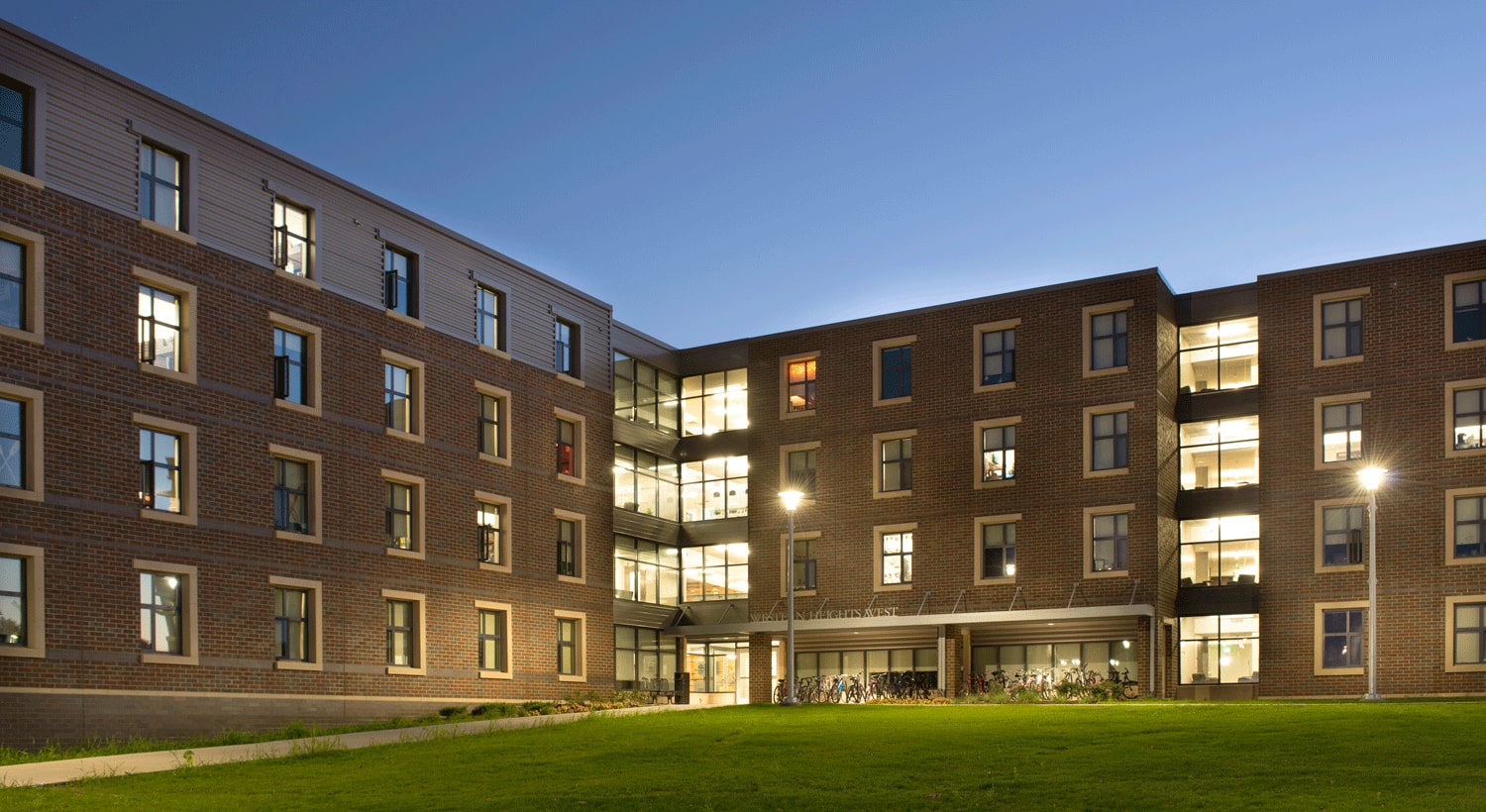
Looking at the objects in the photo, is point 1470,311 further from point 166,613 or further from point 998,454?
point 166,613

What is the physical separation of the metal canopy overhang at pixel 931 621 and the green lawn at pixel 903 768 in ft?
41.3

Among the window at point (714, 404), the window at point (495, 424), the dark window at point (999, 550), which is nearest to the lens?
the window at point (495, 424)

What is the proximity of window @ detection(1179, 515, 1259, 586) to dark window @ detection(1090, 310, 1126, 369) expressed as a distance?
5402 millimetres

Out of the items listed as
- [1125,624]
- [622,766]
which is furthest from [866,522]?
[622,766]

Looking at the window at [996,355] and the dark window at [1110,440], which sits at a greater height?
the window at [996,355]

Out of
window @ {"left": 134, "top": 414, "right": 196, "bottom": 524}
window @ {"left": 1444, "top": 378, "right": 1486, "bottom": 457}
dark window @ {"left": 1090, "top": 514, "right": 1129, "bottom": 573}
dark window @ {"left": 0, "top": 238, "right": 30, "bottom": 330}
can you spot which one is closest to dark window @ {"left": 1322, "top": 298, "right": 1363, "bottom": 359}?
window @ {"left": 1444, "top": 378, "right": 1486, "bottom": 457}

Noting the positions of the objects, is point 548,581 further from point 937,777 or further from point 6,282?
point 937,777

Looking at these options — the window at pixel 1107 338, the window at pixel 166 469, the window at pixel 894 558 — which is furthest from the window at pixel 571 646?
the window at pixel 1107 338

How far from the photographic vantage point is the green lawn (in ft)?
61.9

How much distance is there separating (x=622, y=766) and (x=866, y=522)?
26108 millimetres

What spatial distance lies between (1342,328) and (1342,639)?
8.97 m

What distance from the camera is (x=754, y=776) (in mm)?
21281

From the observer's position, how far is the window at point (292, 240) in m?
36.8

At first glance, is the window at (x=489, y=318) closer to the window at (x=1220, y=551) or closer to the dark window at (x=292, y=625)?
the dark window at (x=292, y=625)
